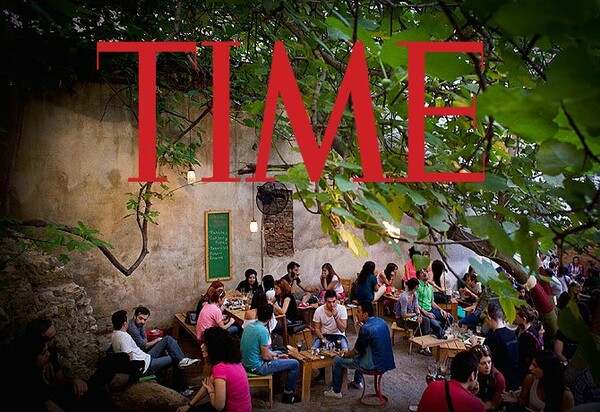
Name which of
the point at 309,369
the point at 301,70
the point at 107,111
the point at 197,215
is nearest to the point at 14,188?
the point at 107,111

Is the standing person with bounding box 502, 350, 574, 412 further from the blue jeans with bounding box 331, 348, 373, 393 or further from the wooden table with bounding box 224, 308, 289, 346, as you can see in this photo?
the wooden table with bounding box 224, 308, 289, 346

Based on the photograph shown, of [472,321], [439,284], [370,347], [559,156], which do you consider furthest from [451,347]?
[559,156]

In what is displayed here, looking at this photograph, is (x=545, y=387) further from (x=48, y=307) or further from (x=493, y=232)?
(x=48, y=307)

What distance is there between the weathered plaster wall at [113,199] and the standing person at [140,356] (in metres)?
1.55

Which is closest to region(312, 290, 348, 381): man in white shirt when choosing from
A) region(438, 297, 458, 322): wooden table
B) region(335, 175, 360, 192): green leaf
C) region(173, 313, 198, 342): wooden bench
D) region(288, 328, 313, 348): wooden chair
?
region(288, 328, 313, 348): wooden chair

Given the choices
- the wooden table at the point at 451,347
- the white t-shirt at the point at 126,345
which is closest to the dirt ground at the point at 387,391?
the wooden table at the point at 451,347

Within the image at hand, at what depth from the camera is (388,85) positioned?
3.80 feet

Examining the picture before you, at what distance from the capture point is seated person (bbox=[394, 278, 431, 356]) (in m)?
7.49

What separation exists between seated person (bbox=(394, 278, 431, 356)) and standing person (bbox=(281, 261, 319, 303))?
173 cm

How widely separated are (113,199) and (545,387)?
6.14 metres

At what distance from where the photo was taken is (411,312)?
763 cm

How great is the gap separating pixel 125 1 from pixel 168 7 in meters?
0.48

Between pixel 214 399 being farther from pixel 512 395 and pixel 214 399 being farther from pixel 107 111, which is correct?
pixel 107 111

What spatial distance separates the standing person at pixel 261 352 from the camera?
5.56 metres
